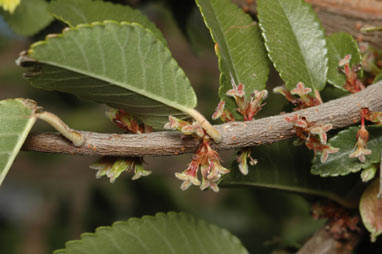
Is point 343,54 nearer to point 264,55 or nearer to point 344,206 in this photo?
point 264,55

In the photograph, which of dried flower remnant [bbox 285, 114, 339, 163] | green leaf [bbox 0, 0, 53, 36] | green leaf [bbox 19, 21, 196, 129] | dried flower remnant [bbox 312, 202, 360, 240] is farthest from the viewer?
green leaf [bbox 0, 0, 53, 36]

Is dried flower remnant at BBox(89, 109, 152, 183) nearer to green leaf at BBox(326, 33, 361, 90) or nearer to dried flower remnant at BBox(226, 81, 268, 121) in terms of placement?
dried flower remnant at BBox(226, 81, 268, 121)

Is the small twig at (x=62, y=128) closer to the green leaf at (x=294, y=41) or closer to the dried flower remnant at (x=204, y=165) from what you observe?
the dried flower remnant at (x=204, y=165)

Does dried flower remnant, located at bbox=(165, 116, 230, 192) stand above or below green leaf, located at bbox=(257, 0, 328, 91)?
below

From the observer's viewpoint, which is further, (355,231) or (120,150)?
(355,231)

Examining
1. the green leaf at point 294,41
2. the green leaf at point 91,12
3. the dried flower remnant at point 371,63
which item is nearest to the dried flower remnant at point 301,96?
the green leaf at point 294,41

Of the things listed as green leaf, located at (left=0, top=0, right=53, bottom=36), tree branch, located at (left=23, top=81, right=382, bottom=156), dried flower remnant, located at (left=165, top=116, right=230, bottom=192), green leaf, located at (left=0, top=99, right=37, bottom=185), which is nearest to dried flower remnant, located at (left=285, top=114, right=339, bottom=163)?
tree branch, located at (left=23, top=81, right=382, bottom=156)

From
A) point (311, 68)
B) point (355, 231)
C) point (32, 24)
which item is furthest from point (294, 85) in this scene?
point (32, 24)
